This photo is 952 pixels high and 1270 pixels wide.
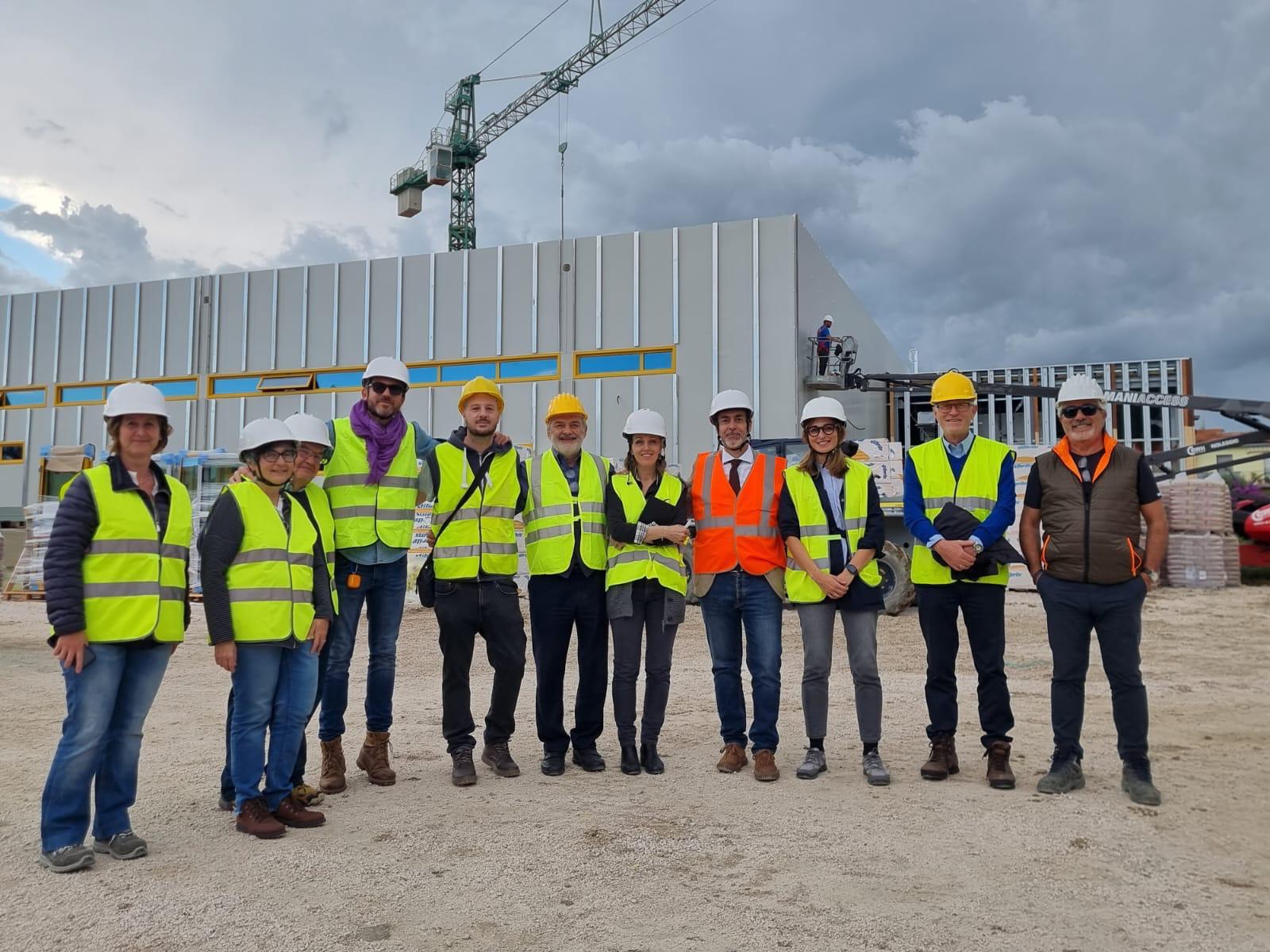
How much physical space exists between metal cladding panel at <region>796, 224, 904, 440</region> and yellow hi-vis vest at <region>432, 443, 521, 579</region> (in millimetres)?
12338

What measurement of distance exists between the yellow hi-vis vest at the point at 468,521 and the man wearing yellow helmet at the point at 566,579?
19 centimetres

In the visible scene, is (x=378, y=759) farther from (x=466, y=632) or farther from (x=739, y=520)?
(x=739, y=520)

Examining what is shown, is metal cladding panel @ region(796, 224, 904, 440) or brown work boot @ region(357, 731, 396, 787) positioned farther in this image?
metal cladding panel @ region(796, 224, 904, 440)

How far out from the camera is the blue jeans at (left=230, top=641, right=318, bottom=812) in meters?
3.73

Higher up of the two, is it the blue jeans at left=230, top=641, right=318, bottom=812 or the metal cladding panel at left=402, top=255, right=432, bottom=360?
the metal cladding panel at left=402, top=255, right=432, bottom=360

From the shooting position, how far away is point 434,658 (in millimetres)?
9258

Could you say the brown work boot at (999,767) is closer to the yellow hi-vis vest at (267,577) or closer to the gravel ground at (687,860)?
the gravel ground at (687,860)

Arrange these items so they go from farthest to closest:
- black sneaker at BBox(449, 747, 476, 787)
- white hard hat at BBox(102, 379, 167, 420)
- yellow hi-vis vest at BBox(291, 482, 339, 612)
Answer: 1. black sneaker at BBox(449, 747, 476, 787)
2. yellow hi-vis vest at BBox(291, 482, 339, 612)
3. white hard hat at BBox(102, 379, 167, 420)

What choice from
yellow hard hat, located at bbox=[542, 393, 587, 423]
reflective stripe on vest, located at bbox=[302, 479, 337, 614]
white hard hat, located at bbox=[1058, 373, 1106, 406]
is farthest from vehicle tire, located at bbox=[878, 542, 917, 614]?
reflective stripe on vest, located at bbox=[302, 479, 337, 614]

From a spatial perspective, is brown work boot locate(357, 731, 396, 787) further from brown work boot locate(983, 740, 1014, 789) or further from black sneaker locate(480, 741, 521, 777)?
brown work boot locate(983, 740, 1014, 789)

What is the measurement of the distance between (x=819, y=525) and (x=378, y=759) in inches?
99.7

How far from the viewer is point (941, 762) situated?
4.58 meters

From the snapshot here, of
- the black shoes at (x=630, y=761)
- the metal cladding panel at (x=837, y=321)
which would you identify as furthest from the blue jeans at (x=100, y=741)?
the metal cladding panel at (x=837, y=321)

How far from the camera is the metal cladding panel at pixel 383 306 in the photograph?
19391 mm
